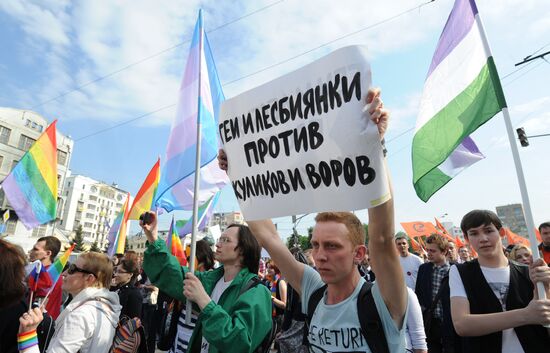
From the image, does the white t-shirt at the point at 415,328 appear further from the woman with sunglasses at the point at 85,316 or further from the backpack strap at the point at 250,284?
the woman with sunglasses at the point at 85,316

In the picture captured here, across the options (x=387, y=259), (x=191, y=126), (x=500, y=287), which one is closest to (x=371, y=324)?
(x=387, y=259)

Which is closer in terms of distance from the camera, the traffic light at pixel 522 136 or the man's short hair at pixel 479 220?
the man's short hair at pixel 479 220

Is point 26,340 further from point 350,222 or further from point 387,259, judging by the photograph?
point 387,259

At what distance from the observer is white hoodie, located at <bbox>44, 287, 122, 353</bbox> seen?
2510 millimetres

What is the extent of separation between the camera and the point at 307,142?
207cm

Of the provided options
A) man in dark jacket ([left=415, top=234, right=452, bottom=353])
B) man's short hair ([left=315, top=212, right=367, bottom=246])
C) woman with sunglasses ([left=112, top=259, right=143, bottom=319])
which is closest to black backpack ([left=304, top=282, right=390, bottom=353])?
man's short hair ([left=315, top=212, right=367, bottom=246])

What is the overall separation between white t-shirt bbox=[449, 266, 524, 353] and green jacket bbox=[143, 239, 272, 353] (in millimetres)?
1453

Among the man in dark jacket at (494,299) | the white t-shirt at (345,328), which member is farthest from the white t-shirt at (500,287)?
the white t-shirt at (345,328)

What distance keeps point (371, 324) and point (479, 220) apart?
177 centimetres

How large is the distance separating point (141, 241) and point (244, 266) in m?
125

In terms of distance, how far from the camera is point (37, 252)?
525 cm

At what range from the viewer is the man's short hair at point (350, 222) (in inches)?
75.9

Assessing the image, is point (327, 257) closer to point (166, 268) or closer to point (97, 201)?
point (166, 268)

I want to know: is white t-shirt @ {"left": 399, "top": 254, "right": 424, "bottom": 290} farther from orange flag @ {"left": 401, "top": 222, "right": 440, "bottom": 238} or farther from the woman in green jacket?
orange flag @ {"left": 401, "top": 222, "right": 440, "bottom": 238}
